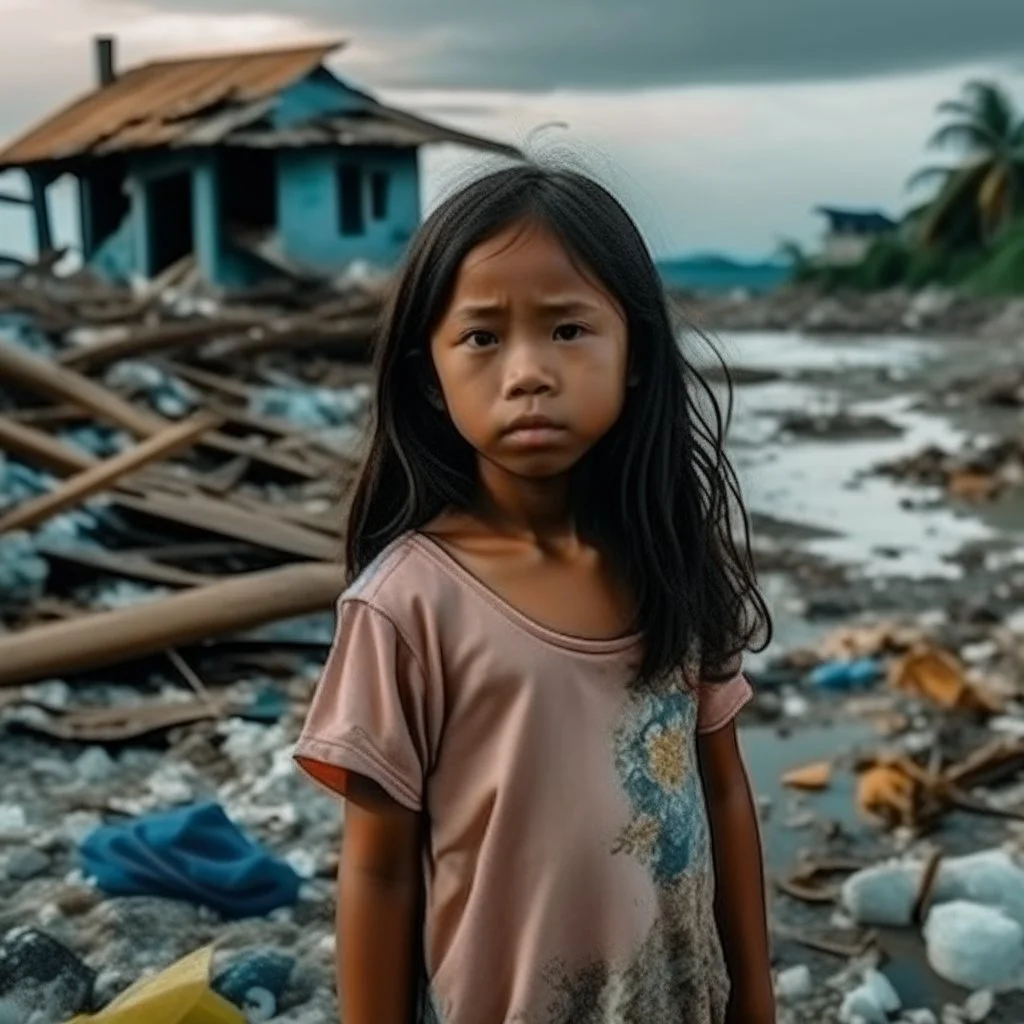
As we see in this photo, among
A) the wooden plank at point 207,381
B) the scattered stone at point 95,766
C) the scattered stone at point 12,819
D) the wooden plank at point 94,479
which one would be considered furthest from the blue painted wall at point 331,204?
the scattered stone at point 12,819

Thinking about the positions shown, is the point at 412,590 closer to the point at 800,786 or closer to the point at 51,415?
the point at 800,786

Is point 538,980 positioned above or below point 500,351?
below

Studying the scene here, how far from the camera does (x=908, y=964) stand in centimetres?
337

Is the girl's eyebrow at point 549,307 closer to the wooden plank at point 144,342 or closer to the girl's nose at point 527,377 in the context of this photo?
the girl's nose at point 527,377

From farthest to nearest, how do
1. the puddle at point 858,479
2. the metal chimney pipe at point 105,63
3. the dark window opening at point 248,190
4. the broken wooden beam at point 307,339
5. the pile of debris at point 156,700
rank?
the metal chimney pipe at point 105,63, the dark window opening at point 248,190, the broken wooden beam at point 307,339, the puddle at point 858,479, the pile of debris at point 156,700

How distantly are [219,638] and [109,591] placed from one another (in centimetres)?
91

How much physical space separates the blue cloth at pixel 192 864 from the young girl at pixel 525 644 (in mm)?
1476

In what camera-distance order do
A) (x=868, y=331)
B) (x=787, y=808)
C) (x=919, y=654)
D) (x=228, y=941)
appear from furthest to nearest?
(x=868, y=331), (x=919, y=654), (x=787, y=808), (x=228, y=941)

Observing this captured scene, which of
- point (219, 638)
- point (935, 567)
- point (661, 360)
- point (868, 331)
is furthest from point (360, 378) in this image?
point (868, 331)

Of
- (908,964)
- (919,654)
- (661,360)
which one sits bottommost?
(919,654)

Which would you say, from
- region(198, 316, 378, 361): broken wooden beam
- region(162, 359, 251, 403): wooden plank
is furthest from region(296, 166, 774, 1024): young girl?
region(198, 316, 378, 361): broken wooden beam

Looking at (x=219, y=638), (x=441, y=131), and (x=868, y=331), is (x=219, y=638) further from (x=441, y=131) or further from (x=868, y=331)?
(x=868, y=331)

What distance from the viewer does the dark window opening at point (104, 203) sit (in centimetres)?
2227

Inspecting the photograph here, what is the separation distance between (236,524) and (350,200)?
588 inches
